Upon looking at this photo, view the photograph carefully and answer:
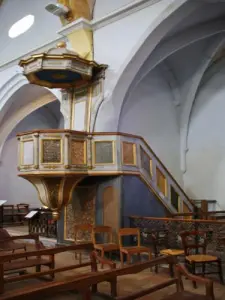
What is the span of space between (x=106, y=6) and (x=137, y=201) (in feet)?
15.4

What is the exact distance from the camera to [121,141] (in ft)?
23.9

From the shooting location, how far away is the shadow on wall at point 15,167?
13.6m

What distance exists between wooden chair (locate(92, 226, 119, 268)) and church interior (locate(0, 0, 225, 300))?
0.07 feet

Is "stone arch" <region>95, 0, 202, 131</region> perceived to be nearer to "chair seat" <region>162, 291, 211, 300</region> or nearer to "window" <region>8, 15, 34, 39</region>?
"window" <region>8, 15, 34, 39</region>

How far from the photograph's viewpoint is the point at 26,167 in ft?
22.6

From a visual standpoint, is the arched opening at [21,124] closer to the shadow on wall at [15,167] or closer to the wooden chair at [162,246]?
the shadow on wall at [15,167]

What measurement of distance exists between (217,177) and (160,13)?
5.25 metres

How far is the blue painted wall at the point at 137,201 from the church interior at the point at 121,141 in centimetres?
2

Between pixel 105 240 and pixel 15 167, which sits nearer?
pixel 105 240

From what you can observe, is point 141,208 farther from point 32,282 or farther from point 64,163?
point 32,282

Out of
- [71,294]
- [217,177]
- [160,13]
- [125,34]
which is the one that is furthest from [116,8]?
[71,294]

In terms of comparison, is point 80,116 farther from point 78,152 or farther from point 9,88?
point 9,88

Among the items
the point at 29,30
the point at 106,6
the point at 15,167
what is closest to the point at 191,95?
the point at 106,6

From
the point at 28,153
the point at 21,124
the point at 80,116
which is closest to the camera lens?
the point at 28,153
